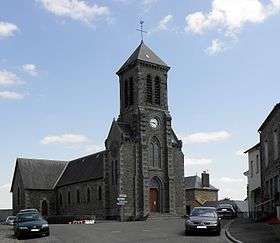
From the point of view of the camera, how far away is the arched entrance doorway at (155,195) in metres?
57.3

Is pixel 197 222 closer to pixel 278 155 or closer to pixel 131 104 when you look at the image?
pixel 278 155

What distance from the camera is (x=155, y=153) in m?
58.8

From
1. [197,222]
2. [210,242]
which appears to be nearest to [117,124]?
[197,222]

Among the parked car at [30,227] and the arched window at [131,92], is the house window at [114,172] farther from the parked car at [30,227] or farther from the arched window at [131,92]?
the parked car at [30,227]

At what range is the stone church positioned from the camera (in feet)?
185

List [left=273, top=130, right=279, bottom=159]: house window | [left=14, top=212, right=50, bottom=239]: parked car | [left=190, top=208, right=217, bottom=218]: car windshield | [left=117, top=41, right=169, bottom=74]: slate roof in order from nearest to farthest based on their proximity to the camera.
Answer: [left=190, top=208, right=217, bottom=218]: car windshield → [left=14, top=212, right=50, bottom=239]: parked car → [left=273, top=130, right=279, bottom=159]: house window → [left=117, top=41, right=169, bottom=74]: slate roof

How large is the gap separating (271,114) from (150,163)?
2530cm

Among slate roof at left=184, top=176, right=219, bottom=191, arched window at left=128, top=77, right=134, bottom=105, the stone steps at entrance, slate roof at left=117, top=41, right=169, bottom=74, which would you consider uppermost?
slate roof at left=117, top=41, right=169, bottom=74

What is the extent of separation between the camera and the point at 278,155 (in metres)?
32.6

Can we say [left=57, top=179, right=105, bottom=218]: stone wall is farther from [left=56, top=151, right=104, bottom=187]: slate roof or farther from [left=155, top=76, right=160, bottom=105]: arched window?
[left=155, top=76, right=160, bottom=105]: arched window

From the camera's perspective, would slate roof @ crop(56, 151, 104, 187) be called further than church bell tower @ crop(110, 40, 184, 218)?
Yes


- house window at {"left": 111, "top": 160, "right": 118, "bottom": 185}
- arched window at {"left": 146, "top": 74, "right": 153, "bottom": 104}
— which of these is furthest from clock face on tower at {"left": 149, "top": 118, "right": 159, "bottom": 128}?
house window at {"left": 111, "top": 160, "right": 118, "bottom": 185}

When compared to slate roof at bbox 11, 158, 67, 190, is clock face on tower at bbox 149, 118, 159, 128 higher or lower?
higher

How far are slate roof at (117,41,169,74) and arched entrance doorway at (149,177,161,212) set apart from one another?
43.9 ft
